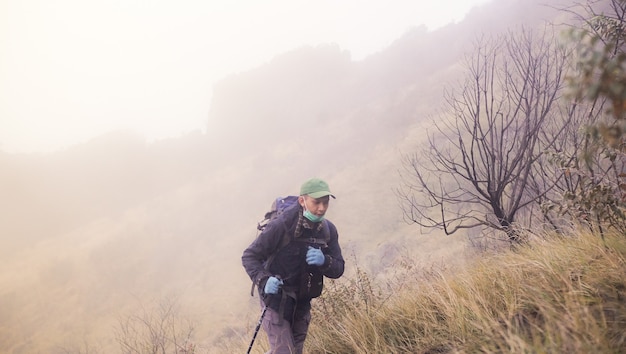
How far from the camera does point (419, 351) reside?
2516mm

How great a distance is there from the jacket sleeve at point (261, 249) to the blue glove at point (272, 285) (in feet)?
0.35

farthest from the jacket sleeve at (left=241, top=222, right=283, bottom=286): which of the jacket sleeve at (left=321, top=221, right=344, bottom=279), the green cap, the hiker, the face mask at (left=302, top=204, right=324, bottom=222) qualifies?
the jacket sleeve at (left=321, top=221, right=344, bottom=279)

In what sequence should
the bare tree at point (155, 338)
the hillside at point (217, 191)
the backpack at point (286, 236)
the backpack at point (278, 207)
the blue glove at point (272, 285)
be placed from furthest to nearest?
the hillside at point (217, 191)
the bare tree at point (155, 338)
the backpack at point (278, 207)
the backpack at point (286, 236)
the blue glove at point (272, 285)

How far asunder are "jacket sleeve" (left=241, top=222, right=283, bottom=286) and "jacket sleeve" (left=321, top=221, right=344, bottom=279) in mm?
487

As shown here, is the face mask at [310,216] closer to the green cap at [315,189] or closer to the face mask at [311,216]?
the face mask at [311,216]

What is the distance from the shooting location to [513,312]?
7.69ft

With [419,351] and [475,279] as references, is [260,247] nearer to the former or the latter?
[419,351]

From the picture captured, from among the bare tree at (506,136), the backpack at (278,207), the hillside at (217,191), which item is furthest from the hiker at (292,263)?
the hillside at (217,191)

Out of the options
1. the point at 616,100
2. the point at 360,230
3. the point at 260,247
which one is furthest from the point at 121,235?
the point at 616,100

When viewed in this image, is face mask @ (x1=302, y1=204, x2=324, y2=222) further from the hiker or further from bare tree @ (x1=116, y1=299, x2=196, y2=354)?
bare tree @ (x1=116, y1=299, x2=196, y2=354)

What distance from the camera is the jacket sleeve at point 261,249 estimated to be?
10.0ft

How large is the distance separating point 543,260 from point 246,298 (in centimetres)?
1926

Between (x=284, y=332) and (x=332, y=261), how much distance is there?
0.72m

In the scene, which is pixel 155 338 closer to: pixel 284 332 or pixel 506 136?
pixel 284 332
